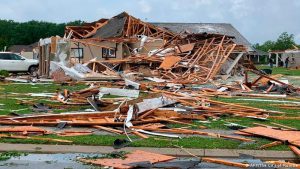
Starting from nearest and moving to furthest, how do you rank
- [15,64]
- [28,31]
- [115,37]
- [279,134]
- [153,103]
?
[279,134]
[153,103]
[15,64]
[115,37]
[28,31]

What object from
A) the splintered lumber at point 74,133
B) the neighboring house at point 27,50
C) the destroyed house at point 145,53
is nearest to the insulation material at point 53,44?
the destroyed house at point 145,53

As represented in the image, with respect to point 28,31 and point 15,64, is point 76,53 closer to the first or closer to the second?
point 15,64

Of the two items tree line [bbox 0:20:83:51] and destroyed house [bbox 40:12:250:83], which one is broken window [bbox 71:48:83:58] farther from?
tree line [bbox 0:20:83:51]

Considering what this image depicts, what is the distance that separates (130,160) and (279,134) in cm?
337

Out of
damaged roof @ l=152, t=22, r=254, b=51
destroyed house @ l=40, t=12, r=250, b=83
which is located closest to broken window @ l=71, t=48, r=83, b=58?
destroyed house @ l=40, t=12, r=250, b=83

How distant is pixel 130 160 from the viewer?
280 inches

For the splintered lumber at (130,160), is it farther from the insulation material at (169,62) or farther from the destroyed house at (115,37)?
the destroyed house at (115,37)

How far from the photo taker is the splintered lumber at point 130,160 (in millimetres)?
6867

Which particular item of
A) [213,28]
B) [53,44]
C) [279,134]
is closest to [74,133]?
[279,134]

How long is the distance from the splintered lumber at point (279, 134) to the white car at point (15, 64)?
2820 centimetres

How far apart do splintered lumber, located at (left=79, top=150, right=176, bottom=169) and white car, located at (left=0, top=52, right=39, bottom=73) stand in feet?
96.6

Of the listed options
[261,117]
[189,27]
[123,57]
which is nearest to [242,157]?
[261,117]

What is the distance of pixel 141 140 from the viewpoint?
871 cm

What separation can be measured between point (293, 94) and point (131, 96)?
7129 mm
